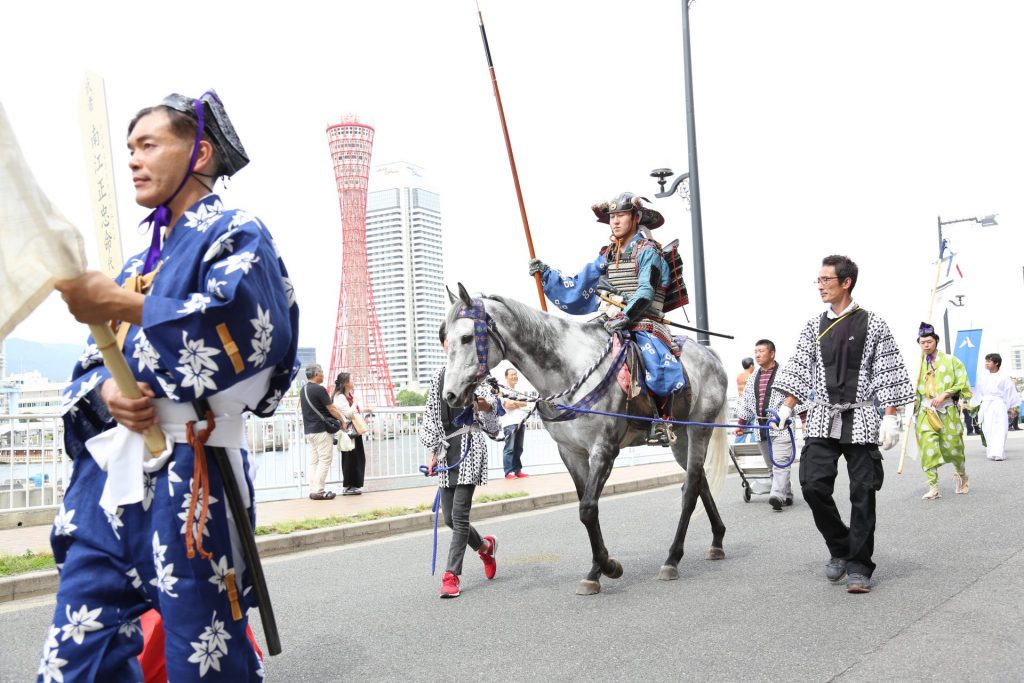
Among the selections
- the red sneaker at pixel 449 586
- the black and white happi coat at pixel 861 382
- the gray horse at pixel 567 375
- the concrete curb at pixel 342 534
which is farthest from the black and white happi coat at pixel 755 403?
the red sneaker at pixel 449 586

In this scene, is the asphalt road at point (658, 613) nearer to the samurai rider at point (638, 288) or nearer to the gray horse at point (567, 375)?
the gray horse at point (567, 375)

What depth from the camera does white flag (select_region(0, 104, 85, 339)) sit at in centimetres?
202

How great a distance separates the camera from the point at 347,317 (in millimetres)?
80562

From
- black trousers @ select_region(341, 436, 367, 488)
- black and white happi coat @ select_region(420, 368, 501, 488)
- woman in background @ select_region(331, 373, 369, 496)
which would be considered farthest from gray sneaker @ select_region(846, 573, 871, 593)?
black trousers @ select_region(341, 436, 367, 488)

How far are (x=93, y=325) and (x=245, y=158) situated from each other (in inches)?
28.7

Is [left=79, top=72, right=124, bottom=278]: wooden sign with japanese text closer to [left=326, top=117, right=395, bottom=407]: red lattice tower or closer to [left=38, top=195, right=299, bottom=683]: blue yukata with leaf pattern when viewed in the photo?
[left=38, top=195, right=299, bottom=683]: blue yukata with leaf pattern

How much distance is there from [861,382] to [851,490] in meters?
0.76

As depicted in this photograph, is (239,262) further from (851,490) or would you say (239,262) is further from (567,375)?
(851,490)

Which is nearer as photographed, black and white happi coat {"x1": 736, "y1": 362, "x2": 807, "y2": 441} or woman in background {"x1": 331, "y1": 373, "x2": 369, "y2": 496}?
black and white happi coat {"x1": 736, "y1": 362, "x2": 807, "y2": 441}

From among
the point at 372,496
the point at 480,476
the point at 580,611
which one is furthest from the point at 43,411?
the point at 580,611

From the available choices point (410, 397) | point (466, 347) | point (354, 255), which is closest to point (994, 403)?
point (466, 347)

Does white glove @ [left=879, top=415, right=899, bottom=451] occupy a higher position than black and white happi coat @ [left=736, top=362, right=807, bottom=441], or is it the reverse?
white glove @ [left=879, top=415, right=899, bottom=451]

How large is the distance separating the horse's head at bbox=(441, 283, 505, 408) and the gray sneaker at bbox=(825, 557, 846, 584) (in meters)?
2.75

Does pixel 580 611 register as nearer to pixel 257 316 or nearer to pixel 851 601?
pixel 851 601
